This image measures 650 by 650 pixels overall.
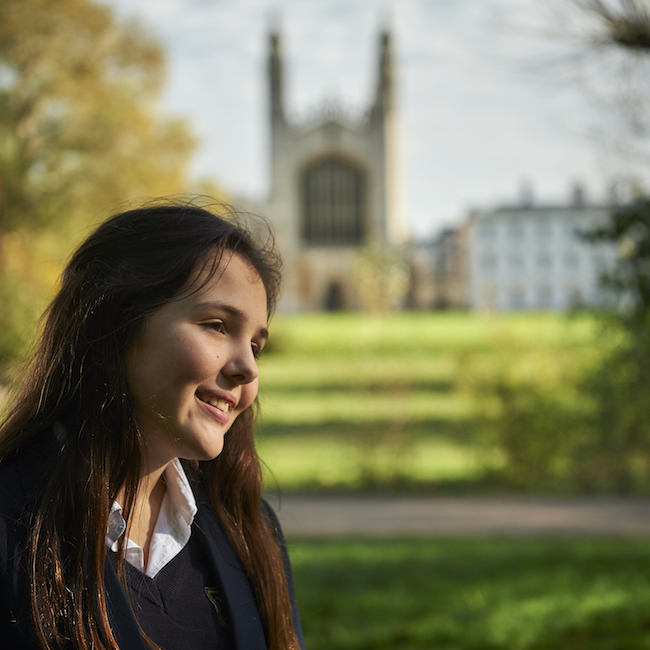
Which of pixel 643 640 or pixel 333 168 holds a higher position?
pixel 333 168

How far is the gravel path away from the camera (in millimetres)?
7262

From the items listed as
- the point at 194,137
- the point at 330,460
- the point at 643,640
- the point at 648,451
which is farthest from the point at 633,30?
the point at 194,137

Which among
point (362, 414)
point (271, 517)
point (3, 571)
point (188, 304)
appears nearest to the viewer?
point (3, 571)

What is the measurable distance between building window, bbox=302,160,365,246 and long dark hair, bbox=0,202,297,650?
60.2 metres

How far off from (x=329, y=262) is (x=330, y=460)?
5014cm

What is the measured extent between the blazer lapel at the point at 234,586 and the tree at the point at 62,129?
11498 mm

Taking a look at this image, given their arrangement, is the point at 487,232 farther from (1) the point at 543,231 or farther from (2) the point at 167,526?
(2) the point at 167,526

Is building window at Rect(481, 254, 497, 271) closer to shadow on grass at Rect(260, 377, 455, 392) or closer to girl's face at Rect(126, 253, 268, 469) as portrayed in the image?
shadow on grass at Rect(260, 377, 455, 392)

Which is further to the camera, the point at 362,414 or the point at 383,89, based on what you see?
the point at 383,89

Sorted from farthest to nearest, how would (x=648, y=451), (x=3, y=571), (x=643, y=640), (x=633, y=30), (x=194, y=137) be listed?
(x=194, y=137)
(x=648, y=451)
(x=643, y=640)
(x=633, y=30)
(x=3, y=571)

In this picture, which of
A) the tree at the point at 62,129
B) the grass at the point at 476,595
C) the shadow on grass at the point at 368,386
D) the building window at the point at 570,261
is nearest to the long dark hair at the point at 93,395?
the grass at the point at 476,595

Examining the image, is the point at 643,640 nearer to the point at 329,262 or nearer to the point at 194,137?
the point at 194,137

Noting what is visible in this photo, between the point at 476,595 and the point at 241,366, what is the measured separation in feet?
13.8

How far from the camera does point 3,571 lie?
1.07m
